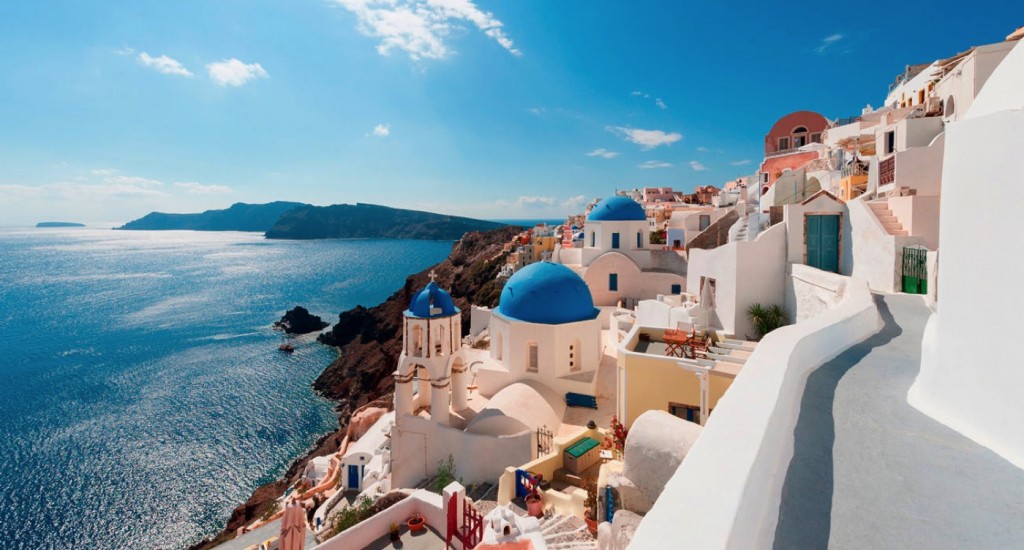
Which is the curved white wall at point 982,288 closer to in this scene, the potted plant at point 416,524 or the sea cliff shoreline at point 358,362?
the potted plant at point 416,524

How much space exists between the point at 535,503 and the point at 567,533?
134 centimetres

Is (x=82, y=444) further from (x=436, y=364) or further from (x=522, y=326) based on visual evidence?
(x=522, y=326)

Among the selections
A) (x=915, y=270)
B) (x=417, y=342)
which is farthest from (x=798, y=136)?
(x=417, y=342)

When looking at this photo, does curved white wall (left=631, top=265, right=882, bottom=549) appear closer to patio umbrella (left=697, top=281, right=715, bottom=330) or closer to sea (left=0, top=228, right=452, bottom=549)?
patio umbrella (left=697, top=281, right=715, bottom=330)

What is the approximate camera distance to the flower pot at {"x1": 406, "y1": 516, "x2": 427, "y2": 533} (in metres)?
9.41

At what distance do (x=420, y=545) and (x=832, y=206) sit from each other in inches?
459

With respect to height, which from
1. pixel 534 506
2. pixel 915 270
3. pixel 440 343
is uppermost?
pixel 915 270

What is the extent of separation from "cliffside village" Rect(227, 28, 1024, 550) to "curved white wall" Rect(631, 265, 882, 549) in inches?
0.5

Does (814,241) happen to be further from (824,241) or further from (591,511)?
(591,511)

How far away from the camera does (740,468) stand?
183cm

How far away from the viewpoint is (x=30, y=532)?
65.5 ft

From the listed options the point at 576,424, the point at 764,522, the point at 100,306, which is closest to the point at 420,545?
the point at 576,424

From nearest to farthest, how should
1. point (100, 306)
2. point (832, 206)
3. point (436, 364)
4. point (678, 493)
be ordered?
point (678, 493) → point (832, 206) → point (436, 364) → point (100, 306)

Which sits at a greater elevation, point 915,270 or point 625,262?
point 915,270
